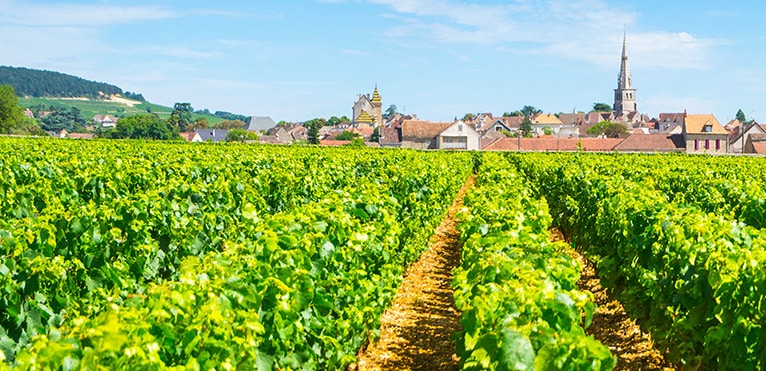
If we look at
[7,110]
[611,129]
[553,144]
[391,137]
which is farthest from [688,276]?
[611,129]

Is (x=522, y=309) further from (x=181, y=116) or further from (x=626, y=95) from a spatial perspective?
(x=626, y=95)

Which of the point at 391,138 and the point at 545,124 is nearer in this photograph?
the point at 391,138

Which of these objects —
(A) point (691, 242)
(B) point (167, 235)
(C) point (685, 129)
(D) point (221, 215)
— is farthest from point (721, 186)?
(C) point (685, 129)

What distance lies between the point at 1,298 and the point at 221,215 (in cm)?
399

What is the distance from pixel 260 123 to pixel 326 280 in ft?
616

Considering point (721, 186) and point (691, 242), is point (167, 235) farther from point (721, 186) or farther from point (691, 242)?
point (721, 186)

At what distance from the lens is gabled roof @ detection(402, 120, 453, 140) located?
3607 inches

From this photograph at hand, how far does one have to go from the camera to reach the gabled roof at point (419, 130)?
9162cm

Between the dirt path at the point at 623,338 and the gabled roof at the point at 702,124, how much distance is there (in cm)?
8003

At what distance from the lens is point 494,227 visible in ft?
24.6

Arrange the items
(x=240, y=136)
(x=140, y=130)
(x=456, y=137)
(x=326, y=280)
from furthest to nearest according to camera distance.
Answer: (x=240, y=136) < (x=140, y=130) < (x=456, y=137) < (x=326, y=280)

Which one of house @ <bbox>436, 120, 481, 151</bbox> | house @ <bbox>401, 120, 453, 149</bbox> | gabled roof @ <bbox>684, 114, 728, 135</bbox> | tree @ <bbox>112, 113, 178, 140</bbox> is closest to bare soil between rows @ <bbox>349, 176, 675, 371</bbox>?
house @ <bbox>436, 120, 481, 151</bbox>

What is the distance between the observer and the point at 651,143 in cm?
8225

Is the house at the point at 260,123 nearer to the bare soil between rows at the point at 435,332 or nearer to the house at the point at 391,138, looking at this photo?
the house at the point at 391,138
